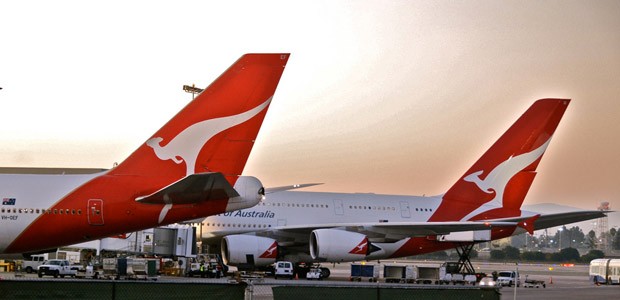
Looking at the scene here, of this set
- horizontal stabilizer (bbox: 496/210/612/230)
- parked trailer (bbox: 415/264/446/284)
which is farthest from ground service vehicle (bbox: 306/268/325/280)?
horizontal stabilizer (bbox: 496/210/612/230)

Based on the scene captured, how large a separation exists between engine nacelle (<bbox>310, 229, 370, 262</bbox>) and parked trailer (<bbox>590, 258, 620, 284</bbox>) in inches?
572

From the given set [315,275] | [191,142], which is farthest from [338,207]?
[191,142]

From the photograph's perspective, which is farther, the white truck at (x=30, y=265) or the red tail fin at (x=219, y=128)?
the white truck at (x=30, y=265)

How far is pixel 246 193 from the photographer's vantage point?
79.7 feet

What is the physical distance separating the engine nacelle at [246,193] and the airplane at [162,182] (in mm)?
27

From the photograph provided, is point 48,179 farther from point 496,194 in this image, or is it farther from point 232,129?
point 496,194

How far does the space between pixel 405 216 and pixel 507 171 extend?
6147 mm

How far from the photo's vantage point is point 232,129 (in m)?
24.8

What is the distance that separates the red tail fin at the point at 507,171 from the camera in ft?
157

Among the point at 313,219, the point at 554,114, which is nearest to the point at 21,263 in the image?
the point at 313,219

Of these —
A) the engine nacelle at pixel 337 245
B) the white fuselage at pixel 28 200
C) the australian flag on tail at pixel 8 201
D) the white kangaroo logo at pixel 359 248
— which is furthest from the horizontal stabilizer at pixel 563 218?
the australian flag on tail at pixel 8 201

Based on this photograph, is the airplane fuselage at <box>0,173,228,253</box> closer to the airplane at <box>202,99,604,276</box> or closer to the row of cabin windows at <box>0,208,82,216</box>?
the row of cabin windows at <box>0,208,82,216</box>

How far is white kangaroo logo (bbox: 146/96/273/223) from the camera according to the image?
2477 cm

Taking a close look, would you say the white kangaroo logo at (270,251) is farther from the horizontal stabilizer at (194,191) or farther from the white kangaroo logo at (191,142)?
the horizontal stabilizer at (194,191)
